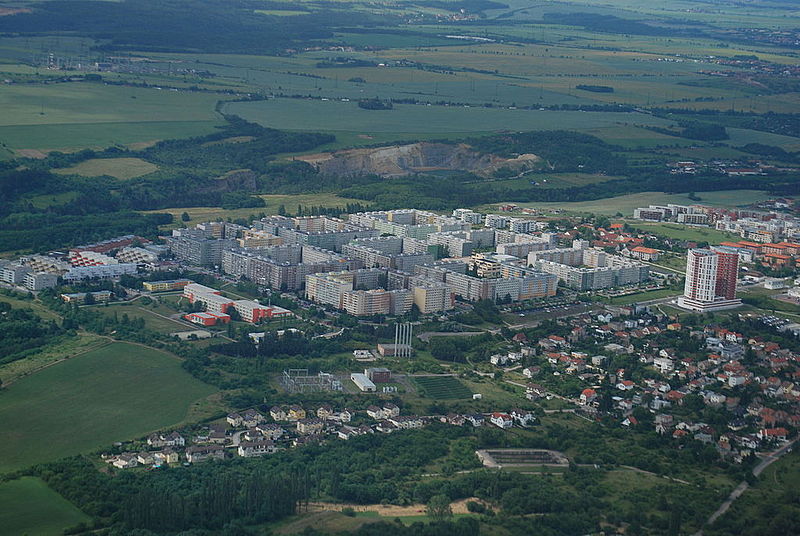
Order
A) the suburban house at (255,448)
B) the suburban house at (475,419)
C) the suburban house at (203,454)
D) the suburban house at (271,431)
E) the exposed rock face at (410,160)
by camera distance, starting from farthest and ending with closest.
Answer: the exposed rock face at (410,160) < the suburban house at (475,419) < the suburban house at (271,431) < the suburban house at (255,448) < the suburban house at (203,454)

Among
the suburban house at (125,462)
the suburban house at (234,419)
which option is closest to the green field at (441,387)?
the suburban house at (234,419)

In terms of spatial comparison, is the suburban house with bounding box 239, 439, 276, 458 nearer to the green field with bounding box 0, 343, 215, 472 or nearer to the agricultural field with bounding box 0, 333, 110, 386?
the green field with bounding box 0, 343, 215, 472

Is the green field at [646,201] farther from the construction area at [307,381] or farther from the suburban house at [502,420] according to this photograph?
the suburban house at [502,420]

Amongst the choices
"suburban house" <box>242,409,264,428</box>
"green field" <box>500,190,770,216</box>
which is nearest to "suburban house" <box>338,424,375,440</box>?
"suburban house" <box>242,409,264,428</box>

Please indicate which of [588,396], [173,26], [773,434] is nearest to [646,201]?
[588,396]

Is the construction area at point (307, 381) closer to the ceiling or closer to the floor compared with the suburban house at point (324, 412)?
closer to the floor

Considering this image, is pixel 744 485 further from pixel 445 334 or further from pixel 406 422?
pixel 445 334

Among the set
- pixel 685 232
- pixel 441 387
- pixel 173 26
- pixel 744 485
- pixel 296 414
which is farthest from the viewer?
pixel 173 26

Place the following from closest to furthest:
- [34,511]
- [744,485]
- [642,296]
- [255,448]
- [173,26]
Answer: [34,511]
[744,485]
[255,448]
[642,296]
[173,26]
